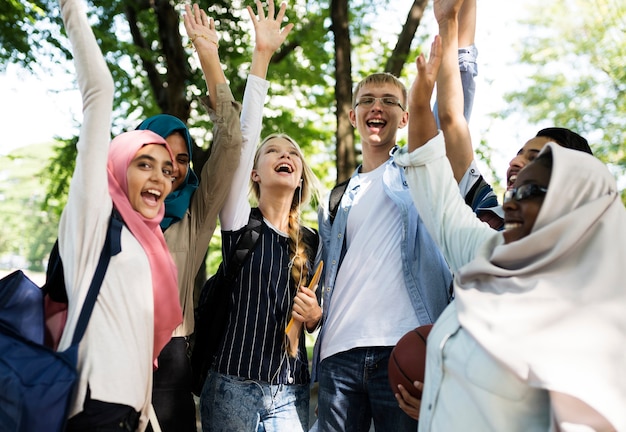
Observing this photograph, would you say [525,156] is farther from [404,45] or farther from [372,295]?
[404,45]

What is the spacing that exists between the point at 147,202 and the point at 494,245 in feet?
5.36

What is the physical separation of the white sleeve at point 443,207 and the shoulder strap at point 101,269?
136cm

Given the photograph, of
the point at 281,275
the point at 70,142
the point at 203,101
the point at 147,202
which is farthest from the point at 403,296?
the point at 70,142

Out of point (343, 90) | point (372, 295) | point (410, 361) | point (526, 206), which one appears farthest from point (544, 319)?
point (343, 90)

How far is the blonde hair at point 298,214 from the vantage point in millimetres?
4004

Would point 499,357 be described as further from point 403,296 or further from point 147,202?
point 147,202

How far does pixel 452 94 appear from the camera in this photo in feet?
12.2

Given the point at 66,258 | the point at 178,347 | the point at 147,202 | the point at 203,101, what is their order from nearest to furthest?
the point at 66,258, the point at 147,202, the point at 178,347, the point at 203,101

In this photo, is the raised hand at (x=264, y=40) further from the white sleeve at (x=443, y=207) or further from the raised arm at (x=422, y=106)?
the white sleeve at (x=443, y=207)

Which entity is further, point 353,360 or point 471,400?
point 353,360

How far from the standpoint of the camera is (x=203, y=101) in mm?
4113

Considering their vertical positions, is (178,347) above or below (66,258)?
below

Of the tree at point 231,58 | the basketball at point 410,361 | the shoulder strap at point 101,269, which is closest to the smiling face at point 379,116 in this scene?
the basketball at point 410,361

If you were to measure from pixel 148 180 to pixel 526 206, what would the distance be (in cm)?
176
